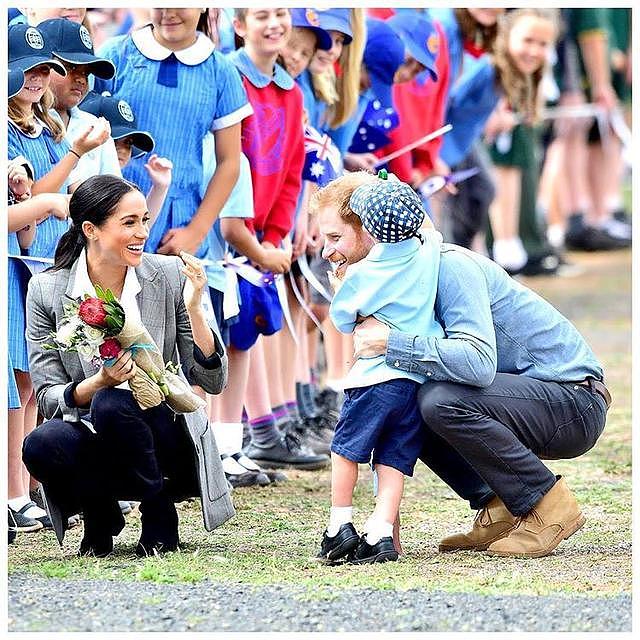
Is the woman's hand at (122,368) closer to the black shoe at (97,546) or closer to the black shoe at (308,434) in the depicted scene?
the black shoe at (97,546)

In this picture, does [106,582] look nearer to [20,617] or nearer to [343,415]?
[20,617]

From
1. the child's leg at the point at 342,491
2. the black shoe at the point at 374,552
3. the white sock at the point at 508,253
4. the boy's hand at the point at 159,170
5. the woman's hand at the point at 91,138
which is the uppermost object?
the woman's hand at the point at 91,138

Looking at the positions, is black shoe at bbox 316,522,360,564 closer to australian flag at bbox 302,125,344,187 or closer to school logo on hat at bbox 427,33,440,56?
australian flag at bbox 302,125,344,187

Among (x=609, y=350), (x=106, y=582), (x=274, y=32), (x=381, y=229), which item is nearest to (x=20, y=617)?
(x=106, y=582)

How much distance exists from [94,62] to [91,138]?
0.39 m

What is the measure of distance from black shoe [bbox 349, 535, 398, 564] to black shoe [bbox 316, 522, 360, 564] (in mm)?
19

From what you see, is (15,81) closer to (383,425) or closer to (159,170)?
(159,170)

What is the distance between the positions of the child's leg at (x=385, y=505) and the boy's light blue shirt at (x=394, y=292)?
0.28 m

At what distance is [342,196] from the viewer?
462 centimetres

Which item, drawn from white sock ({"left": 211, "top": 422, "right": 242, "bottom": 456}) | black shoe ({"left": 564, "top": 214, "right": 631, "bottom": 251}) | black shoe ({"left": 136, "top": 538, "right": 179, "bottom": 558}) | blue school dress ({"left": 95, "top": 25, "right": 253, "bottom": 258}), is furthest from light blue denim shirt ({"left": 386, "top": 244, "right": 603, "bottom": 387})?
black shoe ({"left": 564, "top": 214, "right": 631, "bottom": 251})

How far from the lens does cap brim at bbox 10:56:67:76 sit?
4.92m

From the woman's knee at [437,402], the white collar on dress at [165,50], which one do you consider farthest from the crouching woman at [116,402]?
the white collar on dress at [165,50]

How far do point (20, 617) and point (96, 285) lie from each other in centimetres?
116

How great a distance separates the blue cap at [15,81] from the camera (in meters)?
4.88
